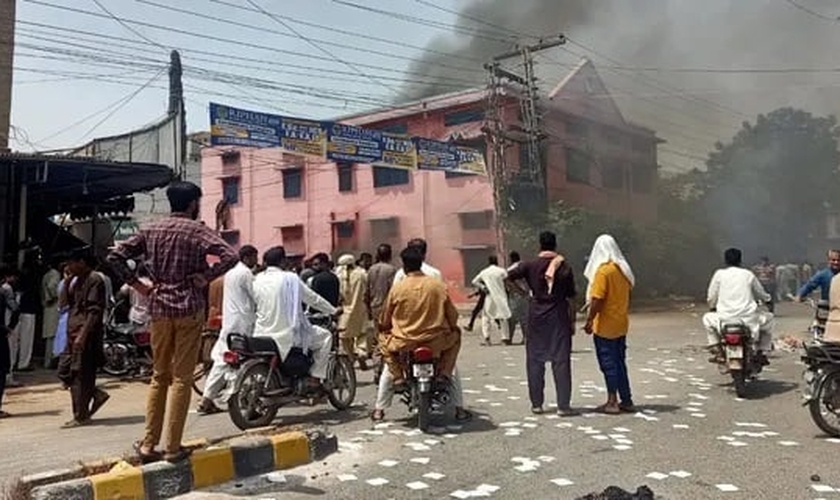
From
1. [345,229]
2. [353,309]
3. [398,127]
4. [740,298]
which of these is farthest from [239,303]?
Answer: [345,229]

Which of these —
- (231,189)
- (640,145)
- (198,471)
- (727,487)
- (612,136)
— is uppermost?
(612,136)

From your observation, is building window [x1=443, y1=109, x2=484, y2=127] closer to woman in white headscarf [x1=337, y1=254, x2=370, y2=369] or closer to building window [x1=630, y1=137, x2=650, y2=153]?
building window [x1=630, y1=137, x2=650, y2=153]

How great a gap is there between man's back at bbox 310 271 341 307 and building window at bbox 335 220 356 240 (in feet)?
75.7

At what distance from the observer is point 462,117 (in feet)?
95.2

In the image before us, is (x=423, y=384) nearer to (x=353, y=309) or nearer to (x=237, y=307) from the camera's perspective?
(x=237, y=307)

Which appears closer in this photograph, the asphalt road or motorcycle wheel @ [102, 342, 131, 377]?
the asphalt road

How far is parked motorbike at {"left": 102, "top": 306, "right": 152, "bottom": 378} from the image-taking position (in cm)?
1055

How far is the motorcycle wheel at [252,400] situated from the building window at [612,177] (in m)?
27.5

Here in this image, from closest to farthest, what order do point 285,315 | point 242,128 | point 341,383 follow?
point 285,315
point 341,383
point 242,128

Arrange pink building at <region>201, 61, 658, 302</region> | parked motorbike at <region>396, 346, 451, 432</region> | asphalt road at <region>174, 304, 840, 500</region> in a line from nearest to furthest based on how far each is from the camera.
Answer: asphalt road at <region>174, 304, 840, 500</region> → parked motorbike at <region>396, 346, 451, 432</region> → pink building at <region>201, 61, 658, 302</region>

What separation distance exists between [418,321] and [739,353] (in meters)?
3.49

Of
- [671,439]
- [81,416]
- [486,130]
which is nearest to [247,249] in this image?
[81,416]

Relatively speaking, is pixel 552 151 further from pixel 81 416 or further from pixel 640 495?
pixel 640 495

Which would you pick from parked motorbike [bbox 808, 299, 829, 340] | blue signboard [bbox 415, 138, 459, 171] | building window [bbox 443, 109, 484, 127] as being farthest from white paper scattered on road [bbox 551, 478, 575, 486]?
building window [bbox 443, 109, 484, 127]
